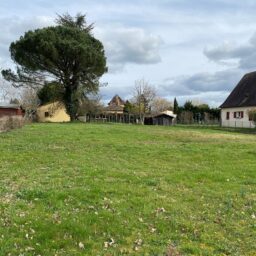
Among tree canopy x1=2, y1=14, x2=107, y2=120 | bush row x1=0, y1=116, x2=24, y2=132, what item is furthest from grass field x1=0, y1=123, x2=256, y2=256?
tree canopy x1=2, y1=14, x2=107, y2=120

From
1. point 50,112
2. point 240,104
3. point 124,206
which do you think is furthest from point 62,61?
point 124,206

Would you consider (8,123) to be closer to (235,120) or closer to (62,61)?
(62,61)

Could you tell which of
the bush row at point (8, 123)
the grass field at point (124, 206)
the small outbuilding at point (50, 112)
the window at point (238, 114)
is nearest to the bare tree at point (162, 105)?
the small outbuilding at point (50, 112)

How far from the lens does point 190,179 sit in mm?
12609

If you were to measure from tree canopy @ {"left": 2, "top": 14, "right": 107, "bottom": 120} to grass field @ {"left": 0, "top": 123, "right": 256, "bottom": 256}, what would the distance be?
41.2 metres

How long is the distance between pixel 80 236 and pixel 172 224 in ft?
6.39

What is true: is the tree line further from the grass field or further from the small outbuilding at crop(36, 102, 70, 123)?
the grass field

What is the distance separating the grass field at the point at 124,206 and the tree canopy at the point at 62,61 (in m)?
41.2

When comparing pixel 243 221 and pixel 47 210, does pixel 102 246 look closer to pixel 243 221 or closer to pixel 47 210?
pixel 47 210

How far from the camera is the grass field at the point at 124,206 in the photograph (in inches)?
284

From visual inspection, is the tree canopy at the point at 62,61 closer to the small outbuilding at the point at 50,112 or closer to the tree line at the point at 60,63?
the tree line at the point at 60,63

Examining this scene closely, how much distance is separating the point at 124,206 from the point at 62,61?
50.2 m

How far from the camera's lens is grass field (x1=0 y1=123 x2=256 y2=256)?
721 centimetres

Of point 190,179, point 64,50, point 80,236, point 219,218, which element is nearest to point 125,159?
point 190,179
